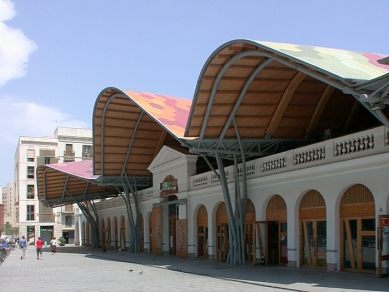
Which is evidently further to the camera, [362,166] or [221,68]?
[221,68]

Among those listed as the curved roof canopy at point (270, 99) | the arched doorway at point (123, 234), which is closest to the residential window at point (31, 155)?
the arched doorway at point (123, 234)

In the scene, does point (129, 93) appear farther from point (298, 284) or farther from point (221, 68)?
point (298, 284)

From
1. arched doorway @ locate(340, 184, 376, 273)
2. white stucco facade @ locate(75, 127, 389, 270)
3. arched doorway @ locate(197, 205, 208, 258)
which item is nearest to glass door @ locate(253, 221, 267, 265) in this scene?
white stucco facade @ locate(75, 127, 389, 270)

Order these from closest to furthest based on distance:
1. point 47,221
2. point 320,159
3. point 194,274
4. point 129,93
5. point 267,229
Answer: point 320,159, point 194,274, point 267,229, point 129,93, point 47,221

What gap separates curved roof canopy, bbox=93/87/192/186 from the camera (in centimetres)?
3466

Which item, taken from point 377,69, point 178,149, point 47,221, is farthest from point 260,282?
point 47,221

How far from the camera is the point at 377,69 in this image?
18.3 meters

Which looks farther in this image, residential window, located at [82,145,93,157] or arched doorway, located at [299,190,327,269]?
residential window, located at [82,145,93,157]

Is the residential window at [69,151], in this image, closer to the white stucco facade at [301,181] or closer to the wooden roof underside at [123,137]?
the wooden roof underside at [123,137]

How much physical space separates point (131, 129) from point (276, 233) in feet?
58.7

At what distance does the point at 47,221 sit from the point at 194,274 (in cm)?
6978

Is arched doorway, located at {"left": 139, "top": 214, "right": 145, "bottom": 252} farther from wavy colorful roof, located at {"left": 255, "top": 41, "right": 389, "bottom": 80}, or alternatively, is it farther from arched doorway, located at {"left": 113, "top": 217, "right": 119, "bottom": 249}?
wavy colorful roof, located at {"left": 255, "top": 41, "right": 389, "bottom": 80}

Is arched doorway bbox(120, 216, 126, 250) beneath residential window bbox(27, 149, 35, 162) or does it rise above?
beneath

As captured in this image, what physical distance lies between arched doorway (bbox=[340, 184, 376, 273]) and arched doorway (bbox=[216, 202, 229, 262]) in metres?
9.99
